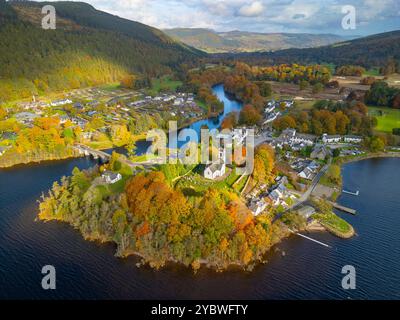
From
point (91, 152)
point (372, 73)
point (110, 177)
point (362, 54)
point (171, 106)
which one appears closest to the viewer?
point (110, 177)

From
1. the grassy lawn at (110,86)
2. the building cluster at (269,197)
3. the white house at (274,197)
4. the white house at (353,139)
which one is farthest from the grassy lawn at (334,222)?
the grassy lawn at (110,86)

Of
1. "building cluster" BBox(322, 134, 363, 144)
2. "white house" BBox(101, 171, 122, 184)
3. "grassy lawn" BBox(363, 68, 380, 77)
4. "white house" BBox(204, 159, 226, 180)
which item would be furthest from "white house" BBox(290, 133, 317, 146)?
"grassy lawn" BBox(363, 68, 380, 77)

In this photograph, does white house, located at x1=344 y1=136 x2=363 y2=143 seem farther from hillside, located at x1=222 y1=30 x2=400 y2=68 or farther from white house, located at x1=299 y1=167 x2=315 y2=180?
hillside, located at x1=222 y1=30 x2=400 y2=68

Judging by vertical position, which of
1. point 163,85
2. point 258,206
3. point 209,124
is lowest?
point 258,206

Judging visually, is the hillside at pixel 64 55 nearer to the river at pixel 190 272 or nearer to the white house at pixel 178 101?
the white house at pixel 178 101

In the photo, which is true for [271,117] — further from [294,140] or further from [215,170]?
[215,170]

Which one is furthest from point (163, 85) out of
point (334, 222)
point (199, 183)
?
point (334, 222)
